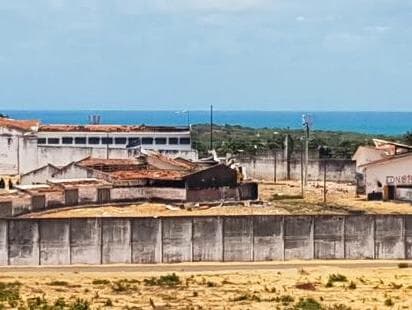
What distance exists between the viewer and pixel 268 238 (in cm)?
3800

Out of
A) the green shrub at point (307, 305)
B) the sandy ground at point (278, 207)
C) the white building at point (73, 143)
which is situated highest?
the white building at point (73, 143)

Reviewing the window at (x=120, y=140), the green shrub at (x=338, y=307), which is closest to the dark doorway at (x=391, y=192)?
the window at (x=120, y=140)

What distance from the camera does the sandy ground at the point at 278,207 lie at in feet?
175

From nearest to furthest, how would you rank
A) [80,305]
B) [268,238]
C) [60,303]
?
[80,305] → [60,303] → [268,238]

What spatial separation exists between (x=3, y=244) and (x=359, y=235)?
13.1m

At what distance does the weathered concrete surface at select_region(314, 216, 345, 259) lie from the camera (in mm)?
38406

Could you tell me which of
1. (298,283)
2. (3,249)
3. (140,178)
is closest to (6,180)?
(140,178)

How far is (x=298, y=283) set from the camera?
32625 mm

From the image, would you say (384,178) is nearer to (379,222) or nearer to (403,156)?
(403,156)

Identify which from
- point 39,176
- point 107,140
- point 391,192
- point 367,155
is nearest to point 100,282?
point 39,176

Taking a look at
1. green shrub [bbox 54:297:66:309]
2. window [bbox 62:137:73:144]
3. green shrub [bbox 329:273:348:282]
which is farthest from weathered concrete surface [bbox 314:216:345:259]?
window [bbox 62:137:73:144]

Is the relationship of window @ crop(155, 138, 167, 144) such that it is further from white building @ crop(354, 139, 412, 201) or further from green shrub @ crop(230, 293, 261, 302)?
green shrub @ crop(230, 293, 261, 302)

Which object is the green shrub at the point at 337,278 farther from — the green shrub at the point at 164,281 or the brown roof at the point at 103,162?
the brown roof at the point at 103,162

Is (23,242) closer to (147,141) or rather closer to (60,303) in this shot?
(60,303)
